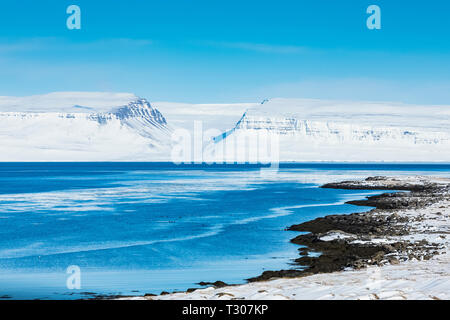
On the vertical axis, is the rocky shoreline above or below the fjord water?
above

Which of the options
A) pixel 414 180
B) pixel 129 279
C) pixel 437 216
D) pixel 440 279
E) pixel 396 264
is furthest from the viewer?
pixel 414 180

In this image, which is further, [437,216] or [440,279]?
[437,216]

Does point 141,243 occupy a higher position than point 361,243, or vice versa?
point 361,243

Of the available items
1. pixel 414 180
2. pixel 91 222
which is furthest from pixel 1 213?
pixel 414 180

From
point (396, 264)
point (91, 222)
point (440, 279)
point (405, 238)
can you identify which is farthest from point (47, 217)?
point (440, 279)

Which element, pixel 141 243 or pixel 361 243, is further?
pixel 141 243

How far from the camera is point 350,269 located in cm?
1928

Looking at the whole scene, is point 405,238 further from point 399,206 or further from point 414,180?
point 414,180

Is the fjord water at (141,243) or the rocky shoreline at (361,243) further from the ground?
the rocky shoreline at (361,243)

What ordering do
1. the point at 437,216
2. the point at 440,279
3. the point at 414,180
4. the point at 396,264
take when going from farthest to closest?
the point at 414,180
the point at 437,216
the point at 396,264
the point at 440,279

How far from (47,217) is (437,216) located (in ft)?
87.4
